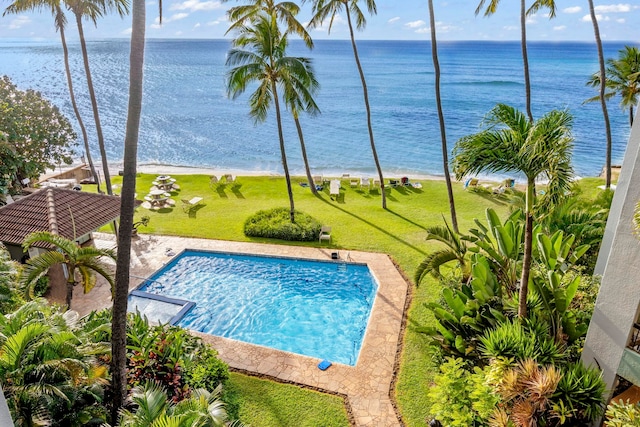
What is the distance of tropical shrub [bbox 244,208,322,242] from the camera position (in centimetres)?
1989

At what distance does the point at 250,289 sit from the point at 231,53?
394 inches

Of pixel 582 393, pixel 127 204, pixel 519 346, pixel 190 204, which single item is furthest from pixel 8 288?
pixel 190 204

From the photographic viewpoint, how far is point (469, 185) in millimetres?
28062

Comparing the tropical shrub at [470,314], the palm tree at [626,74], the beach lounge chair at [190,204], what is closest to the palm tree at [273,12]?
the beach lounge chair at [190,204]

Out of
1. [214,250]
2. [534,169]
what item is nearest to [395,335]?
[534,169]

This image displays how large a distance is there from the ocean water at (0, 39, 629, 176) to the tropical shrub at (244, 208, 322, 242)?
624cm

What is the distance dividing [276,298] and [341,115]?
53666 mm

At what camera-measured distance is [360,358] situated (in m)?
11.9

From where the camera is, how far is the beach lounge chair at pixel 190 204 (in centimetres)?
2394

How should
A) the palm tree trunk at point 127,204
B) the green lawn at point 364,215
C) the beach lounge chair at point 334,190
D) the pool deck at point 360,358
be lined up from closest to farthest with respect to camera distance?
the palm tree trunk at point 127,204
the pool deck at point 360,358
the green lawn at point 364,215
the beach lounge chair at point 334,190

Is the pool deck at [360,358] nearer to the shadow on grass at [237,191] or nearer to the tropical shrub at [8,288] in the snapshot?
the tropical shrub at [8,288]

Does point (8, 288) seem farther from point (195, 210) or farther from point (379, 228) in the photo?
point (379, 228)

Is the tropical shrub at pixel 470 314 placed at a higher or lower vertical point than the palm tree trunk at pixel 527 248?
lower

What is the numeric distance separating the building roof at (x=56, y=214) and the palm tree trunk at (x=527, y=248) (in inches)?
515
